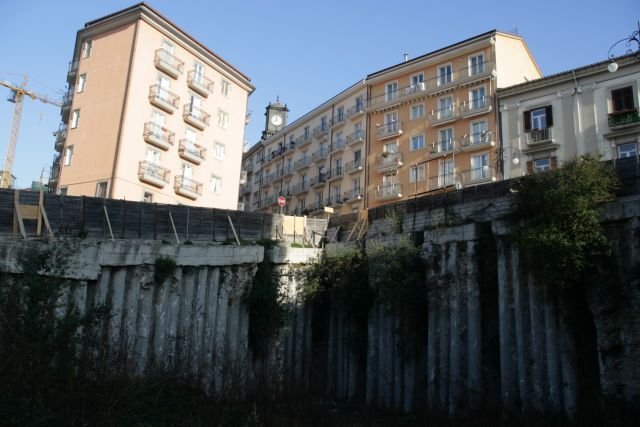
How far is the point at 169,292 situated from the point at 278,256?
612 cm

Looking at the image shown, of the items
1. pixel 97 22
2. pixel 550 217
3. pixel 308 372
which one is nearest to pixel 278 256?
pixel 308 372

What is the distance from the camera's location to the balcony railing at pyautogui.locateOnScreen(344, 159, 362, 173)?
5409 cm

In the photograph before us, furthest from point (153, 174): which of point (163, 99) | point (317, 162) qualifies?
point (317, 162)

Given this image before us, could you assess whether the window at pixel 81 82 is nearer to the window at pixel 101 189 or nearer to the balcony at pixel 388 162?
the window at pixel 101 189

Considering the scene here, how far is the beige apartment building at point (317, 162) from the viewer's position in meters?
55.5

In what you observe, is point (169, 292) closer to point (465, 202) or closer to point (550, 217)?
point (465, 202)

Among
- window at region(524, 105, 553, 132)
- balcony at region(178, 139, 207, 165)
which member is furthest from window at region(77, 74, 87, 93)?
window at region(524, 105, 553, 132)

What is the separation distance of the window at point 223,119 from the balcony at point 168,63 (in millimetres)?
5343

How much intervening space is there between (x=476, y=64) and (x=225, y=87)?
66.4 feet

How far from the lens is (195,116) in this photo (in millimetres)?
46000

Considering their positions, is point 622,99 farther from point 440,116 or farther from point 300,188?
point 300,188

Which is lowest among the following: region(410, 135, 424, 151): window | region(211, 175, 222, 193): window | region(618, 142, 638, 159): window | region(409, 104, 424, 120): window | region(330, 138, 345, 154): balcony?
region(211, 175, 222, 193): window

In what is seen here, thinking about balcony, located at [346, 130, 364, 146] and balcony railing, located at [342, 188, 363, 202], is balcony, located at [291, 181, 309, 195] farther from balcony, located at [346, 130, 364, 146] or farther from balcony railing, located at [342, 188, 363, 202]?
balcony, located at [346, 130, 364, 146]

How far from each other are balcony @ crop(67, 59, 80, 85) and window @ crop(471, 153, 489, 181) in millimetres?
30501
